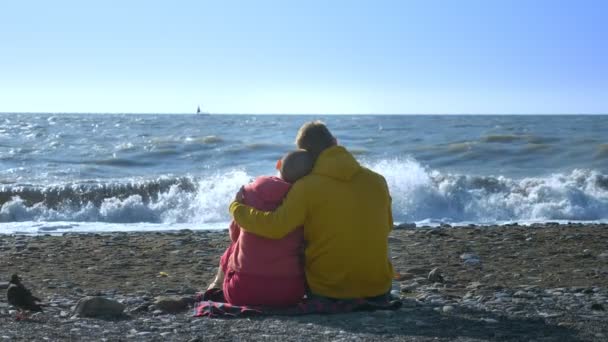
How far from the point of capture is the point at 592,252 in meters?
8.69

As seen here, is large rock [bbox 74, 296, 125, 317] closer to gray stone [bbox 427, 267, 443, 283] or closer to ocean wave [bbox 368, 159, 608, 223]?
gray stone [bbox 427, 267, 443, 283]

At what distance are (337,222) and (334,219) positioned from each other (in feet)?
0.09

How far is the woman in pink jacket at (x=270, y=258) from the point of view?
17.7 ft

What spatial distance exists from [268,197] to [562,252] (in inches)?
180

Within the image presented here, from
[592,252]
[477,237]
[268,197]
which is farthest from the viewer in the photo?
[477,237]

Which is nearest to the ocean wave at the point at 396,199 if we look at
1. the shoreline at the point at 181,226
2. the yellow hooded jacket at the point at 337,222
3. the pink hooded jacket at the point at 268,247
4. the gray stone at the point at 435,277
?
the shoreline at the point at 181,226

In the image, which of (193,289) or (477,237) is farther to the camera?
(477,237)

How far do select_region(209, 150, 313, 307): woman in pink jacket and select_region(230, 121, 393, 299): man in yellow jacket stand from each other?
8 centimetres

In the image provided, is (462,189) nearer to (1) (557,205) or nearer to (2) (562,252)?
(1) (557,205)

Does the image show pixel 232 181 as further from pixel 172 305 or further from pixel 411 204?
pixel 172 305

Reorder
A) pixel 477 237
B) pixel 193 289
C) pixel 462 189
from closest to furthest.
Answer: pixel 193 289, pixel 477 237, pixel 462 189

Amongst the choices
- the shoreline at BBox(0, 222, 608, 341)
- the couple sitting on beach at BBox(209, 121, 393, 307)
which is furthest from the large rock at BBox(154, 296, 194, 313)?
the couple sitting on beach at BBox(209, 121, 393, 307)

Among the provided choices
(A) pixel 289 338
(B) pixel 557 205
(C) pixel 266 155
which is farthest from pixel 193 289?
(C) pixel 266 155

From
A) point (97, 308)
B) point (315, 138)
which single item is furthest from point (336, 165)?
point (97, 308)
